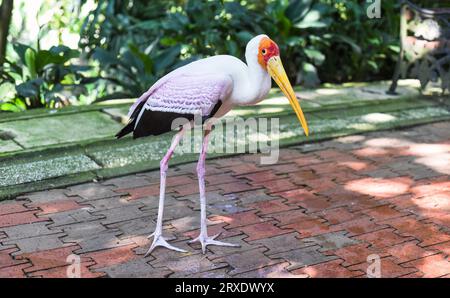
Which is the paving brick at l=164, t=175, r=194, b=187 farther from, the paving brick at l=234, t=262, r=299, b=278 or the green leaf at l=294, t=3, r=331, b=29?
the green leaf at l=294, t=3, r=331, b=29

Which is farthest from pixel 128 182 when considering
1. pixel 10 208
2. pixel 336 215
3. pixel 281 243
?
pixel 336 215

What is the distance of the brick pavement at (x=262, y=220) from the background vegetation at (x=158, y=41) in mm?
2150

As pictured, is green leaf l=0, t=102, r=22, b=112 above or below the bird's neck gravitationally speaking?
below

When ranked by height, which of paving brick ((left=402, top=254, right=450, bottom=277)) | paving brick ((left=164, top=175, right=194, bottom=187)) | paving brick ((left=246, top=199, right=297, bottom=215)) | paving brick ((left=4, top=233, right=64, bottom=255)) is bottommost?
paving brick ((left=402, top=254, right=450, bottom=277))

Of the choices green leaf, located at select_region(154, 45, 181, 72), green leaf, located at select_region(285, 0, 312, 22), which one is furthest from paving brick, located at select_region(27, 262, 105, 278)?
green leaf, located at select_region(285, 0, 312, 22)

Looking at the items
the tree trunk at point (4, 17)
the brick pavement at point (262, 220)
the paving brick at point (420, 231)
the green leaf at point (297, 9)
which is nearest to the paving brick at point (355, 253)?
the brick pavement at point (262, 220)

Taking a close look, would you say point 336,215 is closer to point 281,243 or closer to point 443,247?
point 281,243

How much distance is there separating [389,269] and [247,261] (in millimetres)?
767

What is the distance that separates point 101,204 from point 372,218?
1780 mm

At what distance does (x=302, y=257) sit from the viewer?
3654 millimetres

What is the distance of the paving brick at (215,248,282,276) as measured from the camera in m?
3.51

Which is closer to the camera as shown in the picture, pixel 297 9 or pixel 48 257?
pixel 48 257

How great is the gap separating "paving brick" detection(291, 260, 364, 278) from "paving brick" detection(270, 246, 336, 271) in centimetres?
4
